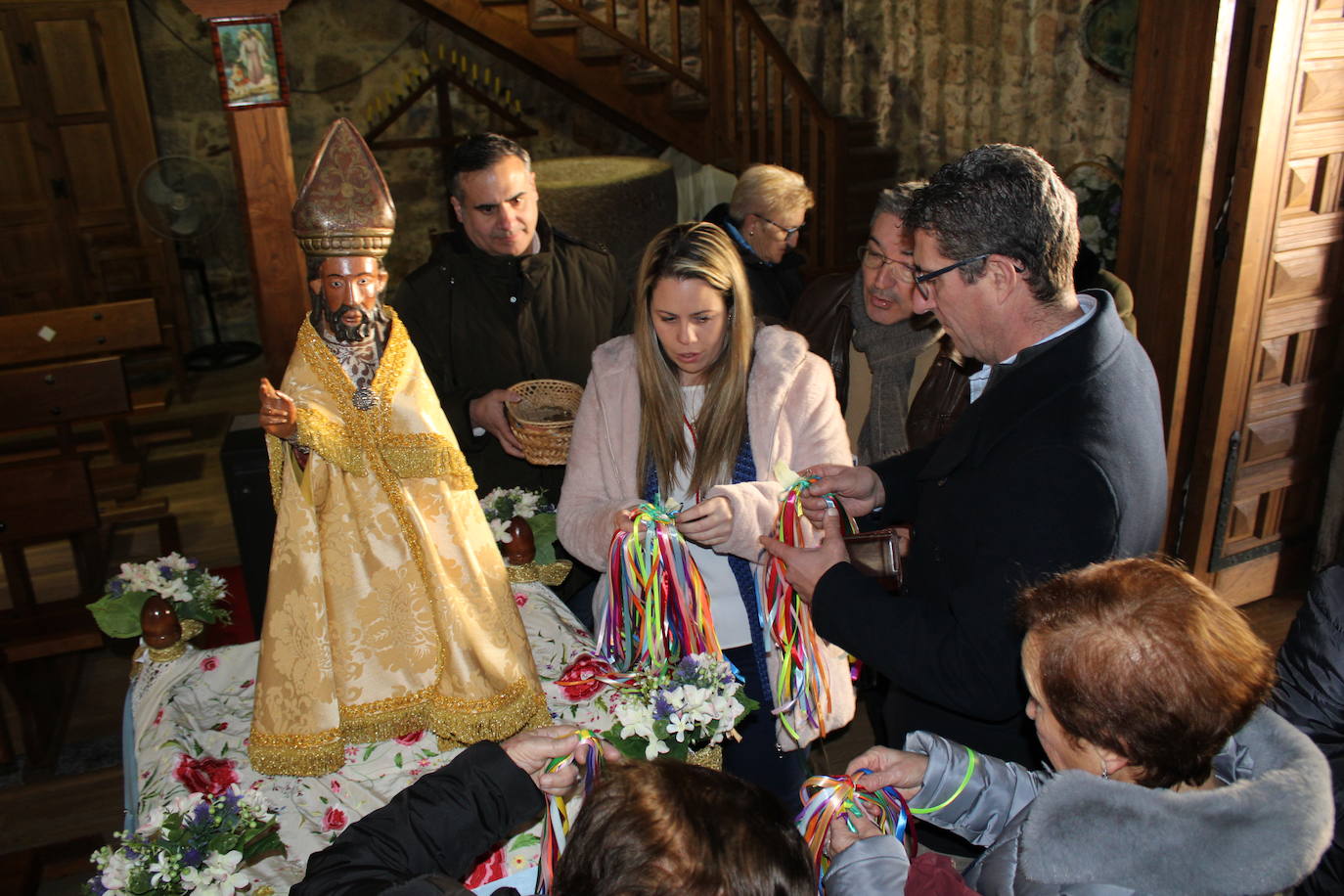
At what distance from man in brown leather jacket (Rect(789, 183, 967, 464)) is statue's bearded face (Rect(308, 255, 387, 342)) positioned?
1317 millimetres

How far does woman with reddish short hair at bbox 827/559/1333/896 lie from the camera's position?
3.63 ft

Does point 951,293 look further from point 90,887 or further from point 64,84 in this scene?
point 64,84

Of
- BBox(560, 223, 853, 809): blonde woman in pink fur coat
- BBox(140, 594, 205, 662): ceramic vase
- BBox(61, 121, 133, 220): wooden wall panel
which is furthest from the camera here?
BBox(61, 121, 133, 220): wooden wall panel

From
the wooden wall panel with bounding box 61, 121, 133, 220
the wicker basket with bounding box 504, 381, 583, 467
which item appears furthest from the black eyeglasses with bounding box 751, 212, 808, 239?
the wooden wall panel with bounding box 61, 121, 133, 220

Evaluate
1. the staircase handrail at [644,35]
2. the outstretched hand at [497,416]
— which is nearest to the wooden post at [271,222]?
the outstretched hand at [497,416]

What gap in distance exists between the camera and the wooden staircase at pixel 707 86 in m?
6.66

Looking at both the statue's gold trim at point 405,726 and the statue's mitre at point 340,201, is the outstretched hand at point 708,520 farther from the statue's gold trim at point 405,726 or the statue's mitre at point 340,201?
the statue's mitre at point 340,201

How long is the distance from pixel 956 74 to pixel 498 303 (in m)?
4.41

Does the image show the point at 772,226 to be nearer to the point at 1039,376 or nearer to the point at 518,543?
the point at 518,543

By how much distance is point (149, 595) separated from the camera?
2.65m

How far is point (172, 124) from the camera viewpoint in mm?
7910

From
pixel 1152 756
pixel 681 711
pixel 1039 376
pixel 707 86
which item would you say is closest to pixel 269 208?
pixel 681 711

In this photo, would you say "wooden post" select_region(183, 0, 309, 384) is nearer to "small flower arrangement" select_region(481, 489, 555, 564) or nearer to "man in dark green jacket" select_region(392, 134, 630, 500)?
"man in dark green jacket" select_region(392, 134, 630, 500)

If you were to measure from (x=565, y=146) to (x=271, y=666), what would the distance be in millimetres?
7094
